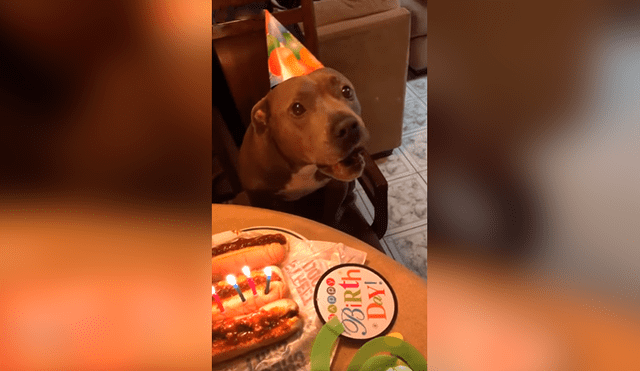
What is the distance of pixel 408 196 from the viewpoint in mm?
2217

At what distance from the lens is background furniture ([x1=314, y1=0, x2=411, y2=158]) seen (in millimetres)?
1913

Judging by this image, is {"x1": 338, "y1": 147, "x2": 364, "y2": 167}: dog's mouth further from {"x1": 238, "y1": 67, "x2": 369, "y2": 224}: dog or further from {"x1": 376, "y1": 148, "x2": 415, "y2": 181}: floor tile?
{"x1": 376, "y1": 148, "x2": 415, "y2": 181}: floor tile

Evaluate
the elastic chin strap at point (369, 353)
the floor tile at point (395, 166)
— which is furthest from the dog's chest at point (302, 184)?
the floor tile at point (395, 166)

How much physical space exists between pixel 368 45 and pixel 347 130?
81 centimetres

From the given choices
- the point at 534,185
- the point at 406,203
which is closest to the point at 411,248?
the point at 406,203

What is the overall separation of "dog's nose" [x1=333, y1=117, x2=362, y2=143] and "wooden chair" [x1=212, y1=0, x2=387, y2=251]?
0.89ft

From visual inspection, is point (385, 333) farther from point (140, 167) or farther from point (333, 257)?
point (140, 167)

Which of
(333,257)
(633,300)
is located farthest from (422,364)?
(633,300)

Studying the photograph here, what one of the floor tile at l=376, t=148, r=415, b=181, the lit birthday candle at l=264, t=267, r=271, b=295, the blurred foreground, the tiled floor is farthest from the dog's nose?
the blurred foreground

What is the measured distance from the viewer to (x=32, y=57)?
0.11 metres

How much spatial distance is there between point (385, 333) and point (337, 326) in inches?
3.5

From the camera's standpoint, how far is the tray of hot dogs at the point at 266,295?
0.88 m

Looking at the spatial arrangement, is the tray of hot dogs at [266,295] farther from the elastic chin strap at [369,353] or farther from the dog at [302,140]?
the dog at [302,140]

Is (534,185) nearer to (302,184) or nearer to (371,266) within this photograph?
(371,266)
